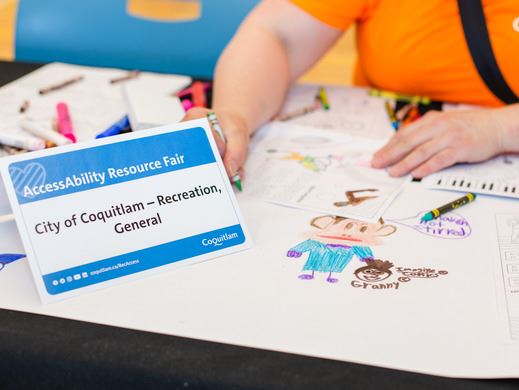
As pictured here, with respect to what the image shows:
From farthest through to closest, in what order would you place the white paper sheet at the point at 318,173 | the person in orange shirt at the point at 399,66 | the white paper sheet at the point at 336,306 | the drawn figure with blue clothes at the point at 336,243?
the person in orange shirt at the point at 399,66, the white paper sheet at the point at 318,173, the drawn figure with blue clothes at the point at 336,243, the white paper sheet at the point at 336,306

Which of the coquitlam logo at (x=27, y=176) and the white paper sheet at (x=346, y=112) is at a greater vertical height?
the coquitlam logo at (x=27, y=176)

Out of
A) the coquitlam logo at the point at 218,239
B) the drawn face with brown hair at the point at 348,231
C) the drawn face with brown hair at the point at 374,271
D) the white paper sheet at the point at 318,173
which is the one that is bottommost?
the white paper sheet at the point at 318,173

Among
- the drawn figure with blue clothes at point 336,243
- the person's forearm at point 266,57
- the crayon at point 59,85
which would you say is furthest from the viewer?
the crayon at point 59,85

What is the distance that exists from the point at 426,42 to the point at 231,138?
413 mm

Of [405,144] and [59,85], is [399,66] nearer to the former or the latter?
[405,144]

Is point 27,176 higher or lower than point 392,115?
higher

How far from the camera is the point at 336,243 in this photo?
2.29 ft

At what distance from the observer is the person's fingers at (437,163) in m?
0.87

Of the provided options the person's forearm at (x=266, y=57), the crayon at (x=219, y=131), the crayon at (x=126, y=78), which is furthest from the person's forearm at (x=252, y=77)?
the crayon at (x=126, y=78)

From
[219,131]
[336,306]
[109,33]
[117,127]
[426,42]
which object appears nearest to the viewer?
[336,306]

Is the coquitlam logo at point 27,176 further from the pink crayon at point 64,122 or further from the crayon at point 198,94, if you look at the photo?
the crayon at point 198,94

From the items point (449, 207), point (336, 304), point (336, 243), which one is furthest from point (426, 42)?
point (336, 304)

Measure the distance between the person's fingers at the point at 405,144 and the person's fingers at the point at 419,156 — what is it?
0.01 metres

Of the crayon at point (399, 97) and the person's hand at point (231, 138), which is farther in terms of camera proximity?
the crayon at point (399, 97)
